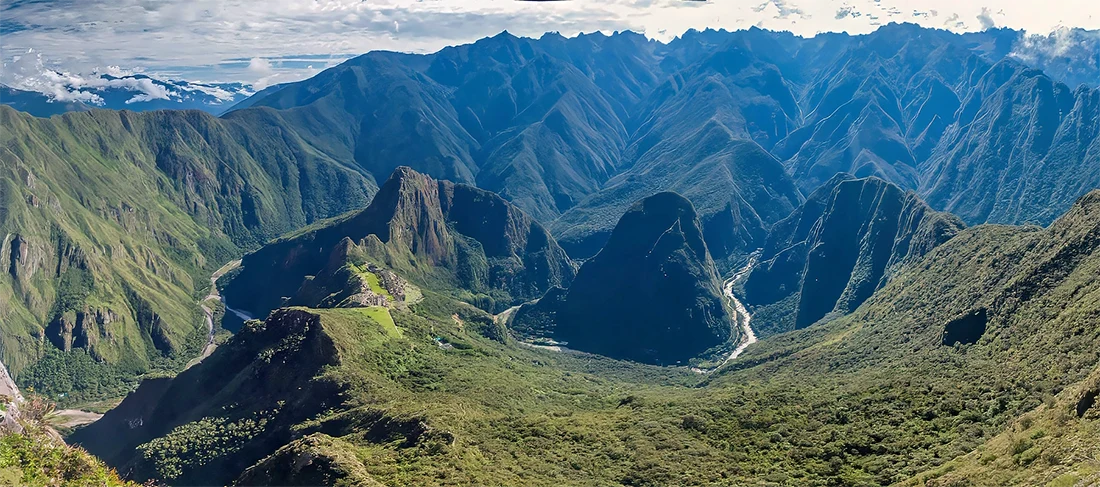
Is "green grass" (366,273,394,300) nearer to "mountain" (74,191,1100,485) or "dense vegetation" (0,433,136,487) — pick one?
"mountain" (74,191,1100,485)

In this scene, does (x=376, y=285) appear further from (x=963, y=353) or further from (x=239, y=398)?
(x=963, y=353)

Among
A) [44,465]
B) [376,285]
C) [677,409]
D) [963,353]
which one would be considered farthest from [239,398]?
[963,353]

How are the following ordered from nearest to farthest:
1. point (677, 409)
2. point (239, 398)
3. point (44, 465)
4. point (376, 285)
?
point (44, 465) < point (677, 409) < point (239, 398) < point (376, 285)

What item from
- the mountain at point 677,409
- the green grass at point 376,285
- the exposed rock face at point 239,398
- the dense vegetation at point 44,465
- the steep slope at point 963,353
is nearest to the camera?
the dense vegetation at point 44,465

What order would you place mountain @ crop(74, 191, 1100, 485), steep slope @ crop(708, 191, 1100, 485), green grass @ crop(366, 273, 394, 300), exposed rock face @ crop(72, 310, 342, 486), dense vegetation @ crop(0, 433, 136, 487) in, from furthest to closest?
green grass @ crop(366, 273, 394, 300) → exposed rock face @ crop(72, 310, 342, 486) → steep slope @ crop(708, 191, 1100, 485) → mountain @ crop(74, 191, 1100, 485) → dense vegetation @ crop(0, 433, 136, 487)

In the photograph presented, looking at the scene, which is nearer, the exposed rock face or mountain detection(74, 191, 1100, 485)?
mountain detection(74, 191, 1100, 485)

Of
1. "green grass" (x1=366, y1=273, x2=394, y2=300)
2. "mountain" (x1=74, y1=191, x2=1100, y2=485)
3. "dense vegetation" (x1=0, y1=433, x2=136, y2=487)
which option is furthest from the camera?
"green grass" (x1=366, y1=273, x2=394, y2=300)

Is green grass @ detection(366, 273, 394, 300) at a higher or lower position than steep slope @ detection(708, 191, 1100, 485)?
lower

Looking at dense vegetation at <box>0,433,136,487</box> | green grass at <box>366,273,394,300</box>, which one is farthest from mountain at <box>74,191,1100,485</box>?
dense vegetation at <box>0,433,136,487</box>

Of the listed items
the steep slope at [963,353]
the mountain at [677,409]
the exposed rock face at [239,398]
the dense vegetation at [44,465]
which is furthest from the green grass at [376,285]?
the dense vegetation at [44,465]

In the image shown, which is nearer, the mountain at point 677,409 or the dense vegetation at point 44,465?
the dense vegetation at point 44,465

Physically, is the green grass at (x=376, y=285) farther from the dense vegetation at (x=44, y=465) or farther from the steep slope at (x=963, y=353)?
the dense vegetation at (x=44, y=465)
